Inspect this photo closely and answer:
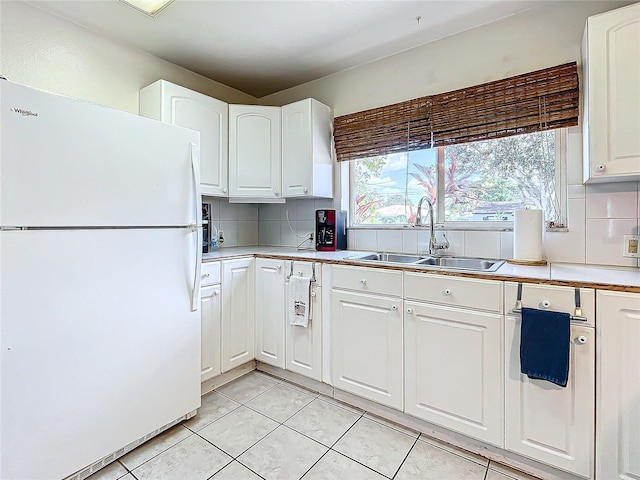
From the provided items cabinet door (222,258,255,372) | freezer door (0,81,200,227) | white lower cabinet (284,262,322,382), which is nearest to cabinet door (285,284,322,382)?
white lower cabinet (284,262,322,382)

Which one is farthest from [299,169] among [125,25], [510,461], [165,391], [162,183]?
[510,461]

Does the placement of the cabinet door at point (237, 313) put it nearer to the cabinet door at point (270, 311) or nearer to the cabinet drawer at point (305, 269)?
the cabinet door at point (270, 311)

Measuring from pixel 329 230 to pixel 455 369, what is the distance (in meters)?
1.32

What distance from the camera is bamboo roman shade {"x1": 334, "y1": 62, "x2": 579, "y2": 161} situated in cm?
178

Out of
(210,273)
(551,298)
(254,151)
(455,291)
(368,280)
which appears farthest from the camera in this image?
(254,151)

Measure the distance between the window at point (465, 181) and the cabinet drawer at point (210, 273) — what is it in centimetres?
118

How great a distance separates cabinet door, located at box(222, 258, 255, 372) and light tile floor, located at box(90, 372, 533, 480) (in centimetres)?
36

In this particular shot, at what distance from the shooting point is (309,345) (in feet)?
7.07

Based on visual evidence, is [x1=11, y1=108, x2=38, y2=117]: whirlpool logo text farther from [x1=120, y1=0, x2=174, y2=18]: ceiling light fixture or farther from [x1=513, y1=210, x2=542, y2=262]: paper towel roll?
[x1=513, y1=210, x2=542, y2=262]: paper towel roll

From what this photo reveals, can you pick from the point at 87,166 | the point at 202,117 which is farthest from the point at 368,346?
the point at 202,117

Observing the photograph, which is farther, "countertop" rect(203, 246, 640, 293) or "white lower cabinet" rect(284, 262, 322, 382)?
"white lower cabinet" rect(284, 262, 322, 382)

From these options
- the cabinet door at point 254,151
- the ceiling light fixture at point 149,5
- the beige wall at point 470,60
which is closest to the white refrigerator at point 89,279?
the ceiling light fixture at point 149,5

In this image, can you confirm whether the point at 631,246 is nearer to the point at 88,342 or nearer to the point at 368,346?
the point at 368,346

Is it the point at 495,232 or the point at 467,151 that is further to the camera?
the point at 467,151
